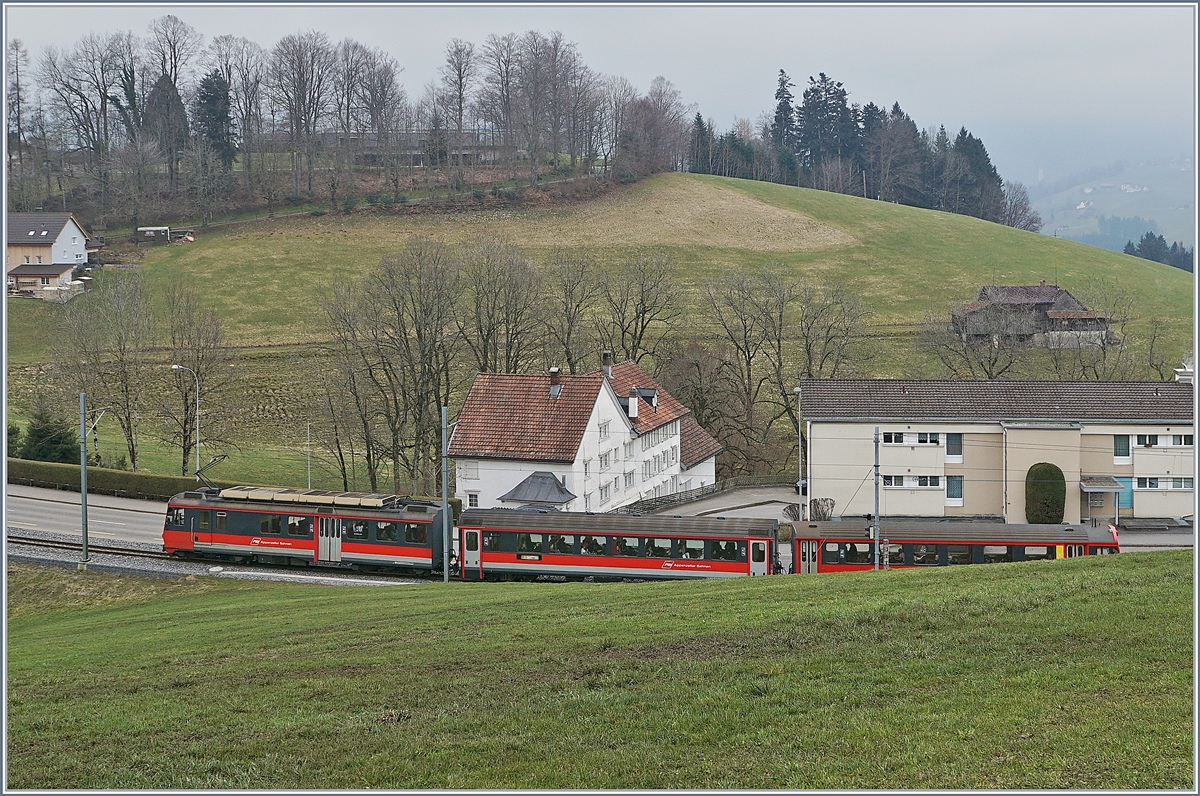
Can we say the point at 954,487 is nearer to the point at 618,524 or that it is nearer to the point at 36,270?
the point at 618,524

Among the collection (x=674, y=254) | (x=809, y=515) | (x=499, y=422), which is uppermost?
(x=674, y=254)

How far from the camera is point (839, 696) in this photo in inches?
519

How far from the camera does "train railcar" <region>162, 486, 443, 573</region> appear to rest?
117 ft

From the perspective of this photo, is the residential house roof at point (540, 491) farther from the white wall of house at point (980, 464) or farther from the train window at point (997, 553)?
the train window at point (997, 553)

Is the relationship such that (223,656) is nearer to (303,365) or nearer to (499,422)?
(499,422)

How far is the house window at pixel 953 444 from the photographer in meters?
43.8

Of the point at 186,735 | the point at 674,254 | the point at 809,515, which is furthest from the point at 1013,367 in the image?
the point at 186,735

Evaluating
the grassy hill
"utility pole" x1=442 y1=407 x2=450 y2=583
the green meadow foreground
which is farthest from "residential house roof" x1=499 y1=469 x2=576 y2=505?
the grassy hill

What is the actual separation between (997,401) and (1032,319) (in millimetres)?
29020

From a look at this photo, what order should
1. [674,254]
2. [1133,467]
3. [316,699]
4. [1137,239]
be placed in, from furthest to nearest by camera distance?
[1137,239]
[674,254]
[1133,467]
[316,699]

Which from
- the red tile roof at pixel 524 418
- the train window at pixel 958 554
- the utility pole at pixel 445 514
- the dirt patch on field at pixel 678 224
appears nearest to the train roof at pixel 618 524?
the utility pole at pixel 445 514

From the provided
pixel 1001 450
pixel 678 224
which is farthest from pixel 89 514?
pixel 678 224

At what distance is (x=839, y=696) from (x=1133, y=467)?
118ft

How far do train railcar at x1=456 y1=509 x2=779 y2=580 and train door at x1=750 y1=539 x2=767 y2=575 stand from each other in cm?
3
